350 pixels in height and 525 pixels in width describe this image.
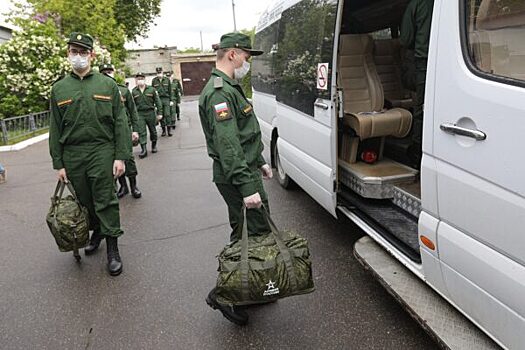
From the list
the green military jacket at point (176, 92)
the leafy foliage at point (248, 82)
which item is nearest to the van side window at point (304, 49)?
the leafy foliage at point (248, 82)

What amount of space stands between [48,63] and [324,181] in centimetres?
1282

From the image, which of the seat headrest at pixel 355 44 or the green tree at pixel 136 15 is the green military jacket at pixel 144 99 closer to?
the seat headrest at pixel 355 44

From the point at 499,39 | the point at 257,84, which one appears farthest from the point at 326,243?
the point at 257,84

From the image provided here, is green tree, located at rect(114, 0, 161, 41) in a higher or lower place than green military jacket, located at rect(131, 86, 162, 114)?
higher

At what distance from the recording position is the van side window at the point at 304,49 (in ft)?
10.7

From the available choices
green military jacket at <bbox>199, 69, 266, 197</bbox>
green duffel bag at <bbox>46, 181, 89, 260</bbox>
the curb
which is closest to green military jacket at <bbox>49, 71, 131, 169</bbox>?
green duffel bag at <bbox>46, 181, 89, 260</bbox>

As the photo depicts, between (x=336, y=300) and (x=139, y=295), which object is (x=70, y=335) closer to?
(x=139, y=295)

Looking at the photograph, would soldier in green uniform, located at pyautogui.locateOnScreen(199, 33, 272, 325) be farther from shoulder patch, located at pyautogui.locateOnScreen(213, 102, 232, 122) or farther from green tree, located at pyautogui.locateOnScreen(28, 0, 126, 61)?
green tree, located at pyautogui.locateOnScreen(28, 0, 126, 61)

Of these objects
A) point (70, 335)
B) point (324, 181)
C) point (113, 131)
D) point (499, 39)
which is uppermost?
point (499, 39)

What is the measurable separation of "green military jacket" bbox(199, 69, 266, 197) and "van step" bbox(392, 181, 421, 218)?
125cm

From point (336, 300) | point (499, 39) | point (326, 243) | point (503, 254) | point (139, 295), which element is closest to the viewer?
point (503, 254)

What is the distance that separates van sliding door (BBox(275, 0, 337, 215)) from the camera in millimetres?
3233

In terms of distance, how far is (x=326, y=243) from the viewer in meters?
3.99

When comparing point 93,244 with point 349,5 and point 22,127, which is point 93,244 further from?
point 22,127
